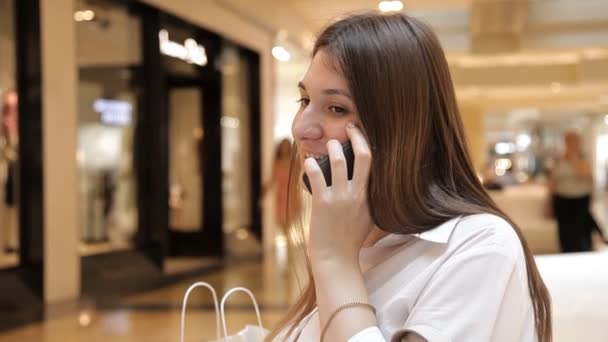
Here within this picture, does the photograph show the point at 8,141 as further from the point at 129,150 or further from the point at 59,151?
the point at 129,150

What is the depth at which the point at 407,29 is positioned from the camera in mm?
1074

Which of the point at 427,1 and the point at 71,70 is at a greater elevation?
the point at 427,1

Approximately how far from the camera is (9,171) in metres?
6.50

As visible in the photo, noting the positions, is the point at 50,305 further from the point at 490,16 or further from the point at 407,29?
the point at 490,16

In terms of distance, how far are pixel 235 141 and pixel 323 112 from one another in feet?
33.4

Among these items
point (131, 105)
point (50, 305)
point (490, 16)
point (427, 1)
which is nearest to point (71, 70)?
point (131, 105)

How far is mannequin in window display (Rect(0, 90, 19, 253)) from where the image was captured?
6.47 meters

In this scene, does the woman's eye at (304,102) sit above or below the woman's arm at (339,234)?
above

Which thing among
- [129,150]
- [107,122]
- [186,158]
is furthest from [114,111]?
[186,158]

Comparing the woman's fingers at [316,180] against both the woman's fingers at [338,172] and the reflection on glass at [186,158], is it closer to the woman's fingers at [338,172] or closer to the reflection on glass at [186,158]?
the woman's fingers at [338,172]

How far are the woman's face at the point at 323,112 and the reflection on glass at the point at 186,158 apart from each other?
9464 millimetres

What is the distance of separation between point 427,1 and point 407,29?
10.3 meters

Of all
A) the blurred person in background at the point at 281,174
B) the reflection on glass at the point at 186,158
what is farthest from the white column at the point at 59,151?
the reflection on glass at the point at 186,158

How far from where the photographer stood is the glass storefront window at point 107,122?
7.67 m
